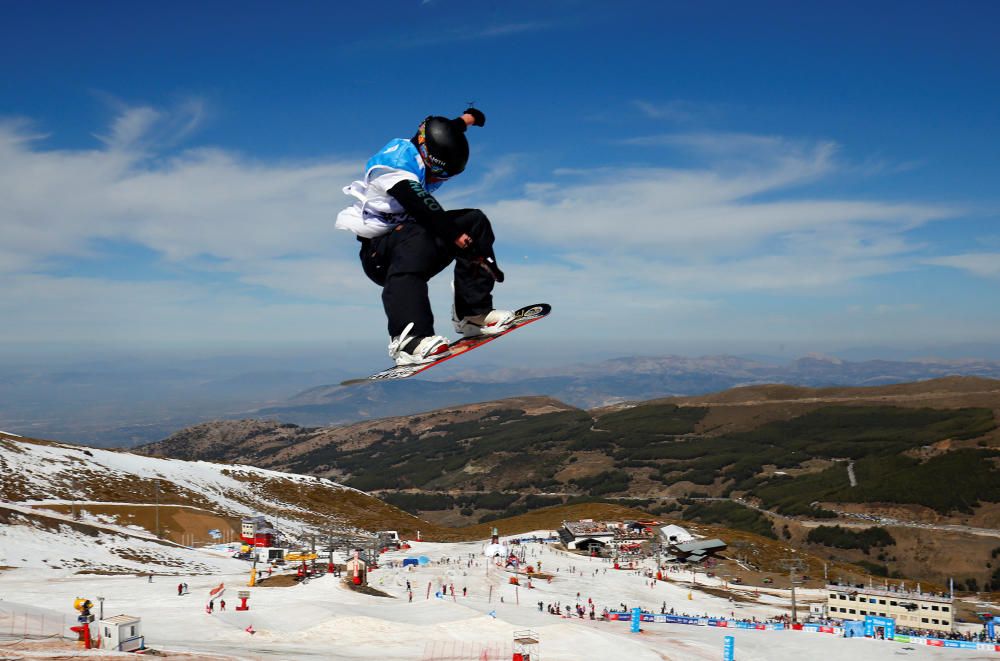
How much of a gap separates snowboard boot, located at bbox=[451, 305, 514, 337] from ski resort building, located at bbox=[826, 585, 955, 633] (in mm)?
69086

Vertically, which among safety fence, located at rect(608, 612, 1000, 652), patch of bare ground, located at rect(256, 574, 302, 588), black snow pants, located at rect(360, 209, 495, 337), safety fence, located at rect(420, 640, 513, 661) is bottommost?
safety fence, located at rect(608, 612, 1000, 652)

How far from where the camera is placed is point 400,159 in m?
7.48

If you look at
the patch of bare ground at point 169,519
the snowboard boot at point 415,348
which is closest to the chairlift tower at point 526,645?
the snowboard boot at point 415,348

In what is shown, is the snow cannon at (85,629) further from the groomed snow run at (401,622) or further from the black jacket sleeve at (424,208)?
the black jacket sleeve at (424,208)

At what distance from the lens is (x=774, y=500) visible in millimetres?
172000

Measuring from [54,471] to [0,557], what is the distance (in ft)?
142

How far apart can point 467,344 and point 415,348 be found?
0.70 metres

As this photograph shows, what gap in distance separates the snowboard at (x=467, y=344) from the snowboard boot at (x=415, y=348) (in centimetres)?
5

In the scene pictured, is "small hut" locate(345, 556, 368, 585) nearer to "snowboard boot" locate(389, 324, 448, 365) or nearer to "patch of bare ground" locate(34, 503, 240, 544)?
"patch of bare ground" locate(34, 503, 240, 544)

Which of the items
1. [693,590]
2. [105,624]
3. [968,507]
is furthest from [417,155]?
[968,507]

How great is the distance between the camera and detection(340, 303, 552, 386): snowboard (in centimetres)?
709

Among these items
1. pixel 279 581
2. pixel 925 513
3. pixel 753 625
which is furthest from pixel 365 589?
pixel 925 513

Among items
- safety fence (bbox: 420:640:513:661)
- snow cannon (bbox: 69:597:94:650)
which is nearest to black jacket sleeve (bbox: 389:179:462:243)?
snow cannon (bbox: 69:597:94:650)

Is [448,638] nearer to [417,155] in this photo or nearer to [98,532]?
[417,155]
